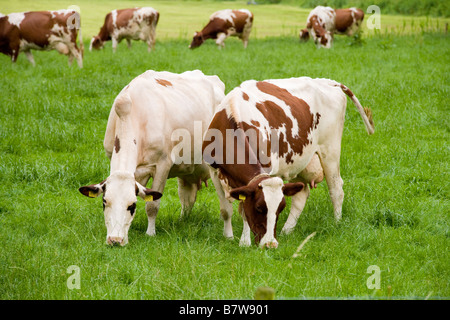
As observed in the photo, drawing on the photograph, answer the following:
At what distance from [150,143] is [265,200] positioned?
1.64 meters

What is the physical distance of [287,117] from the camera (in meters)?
6.56

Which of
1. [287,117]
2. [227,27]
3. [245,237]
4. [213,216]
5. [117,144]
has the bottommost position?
[213,216]

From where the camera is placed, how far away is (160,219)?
7117 mm

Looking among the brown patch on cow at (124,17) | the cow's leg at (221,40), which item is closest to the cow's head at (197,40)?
the cow's leg at (221,40)

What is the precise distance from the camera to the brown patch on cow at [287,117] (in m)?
6.41

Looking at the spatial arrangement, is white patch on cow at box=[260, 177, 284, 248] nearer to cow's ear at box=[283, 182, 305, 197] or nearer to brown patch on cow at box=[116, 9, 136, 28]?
cow's ear at box=[283, 182, 305, 197]

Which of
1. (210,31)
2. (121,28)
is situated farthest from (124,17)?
(210,31)

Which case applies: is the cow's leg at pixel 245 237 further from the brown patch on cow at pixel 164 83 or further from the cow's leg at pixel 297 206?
the brown patch on cow at pixel 164 83

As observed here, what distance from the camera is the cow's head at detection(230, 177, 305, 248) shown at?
5.57 metres

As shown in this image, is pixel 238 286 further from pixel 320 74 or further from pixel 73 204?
pixel 320 74

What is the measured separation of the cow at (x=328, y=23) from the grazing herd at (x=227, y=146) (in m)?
17.9

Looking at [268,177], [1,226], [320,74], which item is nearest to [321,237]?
[268,177]

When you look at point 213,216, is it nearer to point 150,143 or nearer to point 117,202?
point 150,143

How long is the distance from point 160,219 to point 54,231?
1.24 meters
